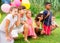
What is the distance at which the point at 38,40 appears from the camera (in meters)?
5.70

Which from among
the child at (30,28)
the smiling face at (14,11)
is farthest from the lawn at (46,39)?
the smiling face at (14,11)

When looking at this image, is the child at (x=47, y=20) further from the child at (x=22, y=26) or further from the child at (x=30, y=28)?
the child at (x=22, y=26)

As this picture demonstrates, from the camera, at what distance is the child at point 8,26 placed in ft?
15.4

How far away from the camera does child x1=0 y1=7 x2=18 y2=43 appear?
15.4ft

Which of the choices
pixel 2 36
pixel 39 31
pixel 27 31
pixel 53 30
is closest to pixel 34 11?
pixel 53 30

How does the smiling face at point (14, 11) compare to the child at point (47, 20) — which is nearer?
the smiling face at point (14, 11)

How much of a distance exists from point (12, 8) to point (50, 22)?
1735 mm

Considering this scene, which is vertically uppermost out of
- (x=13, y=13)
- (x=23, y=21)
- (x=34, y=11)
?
(x=13, y=13)

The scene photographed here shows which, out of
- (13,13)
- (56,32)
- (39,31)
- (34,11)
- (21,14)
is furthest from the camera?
(34,11)

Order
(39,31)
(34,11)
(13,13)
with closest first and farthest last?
1. (13,13)
2. (39,31)
3. (34,11)

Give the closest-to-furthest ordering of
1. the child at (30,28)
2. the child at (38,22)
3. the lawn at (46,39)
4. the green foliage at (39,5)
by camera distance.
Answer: the lawn at (46,39) → the child at (30,28) → the child at (38,22) → the green foliage at (39,5)

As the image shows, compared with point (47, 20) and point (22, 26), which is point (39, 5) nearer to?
point (47, 20)

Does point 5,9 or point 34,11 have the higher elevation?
point 5,9

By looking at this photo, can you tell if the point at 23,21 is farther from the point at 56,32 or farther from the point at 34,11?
the point at 34,11
